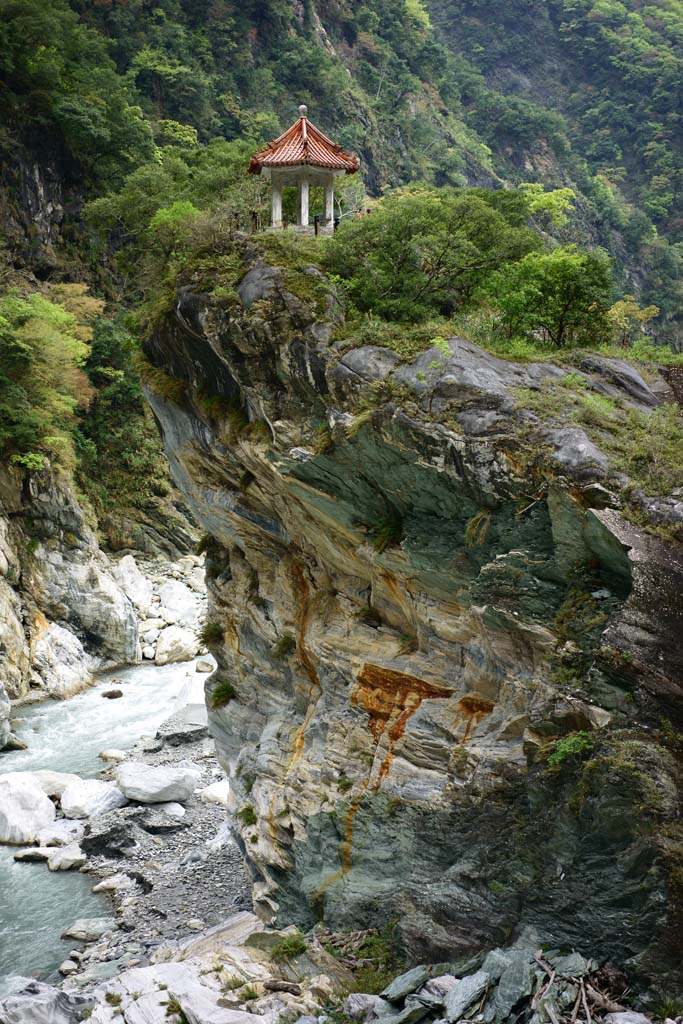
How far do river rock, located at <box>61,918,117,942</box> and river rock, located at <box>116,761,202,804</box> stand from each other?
3.89 m

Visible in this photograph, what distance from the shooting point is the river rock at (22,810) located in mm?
16359

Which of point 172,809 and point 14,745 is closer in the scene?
point 172,809

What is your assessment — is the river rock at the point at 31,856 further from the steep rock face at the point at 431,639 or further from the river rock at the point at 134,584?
the river rock at the point at 134,584

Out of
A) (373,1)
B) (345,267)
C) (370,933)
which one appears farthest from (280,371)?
(373,1)

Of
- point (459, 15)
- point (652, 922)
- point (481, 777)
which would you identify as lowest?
point (652, 922)

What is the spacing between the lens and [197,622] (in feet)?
96.9

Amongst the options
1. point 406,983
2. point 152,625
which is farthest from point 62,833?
point 152,625

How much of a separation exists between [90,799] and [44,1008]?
278 inches

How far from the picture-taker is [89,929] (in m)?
13.5

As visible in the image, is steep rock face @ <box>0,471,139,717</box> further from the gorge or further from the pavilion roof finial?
the pavilion roof finial

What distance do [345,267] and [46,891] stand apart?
13.0m

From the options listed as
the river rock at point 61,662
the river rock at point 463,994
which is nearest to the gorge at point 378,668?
the river rock at point 463,994

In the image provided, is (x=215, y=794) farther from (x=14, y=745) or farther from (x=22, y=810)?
(x=14, y=745)

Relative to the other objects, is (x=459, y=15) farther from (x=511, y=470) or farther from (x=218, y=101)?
(x=511, y=470)
